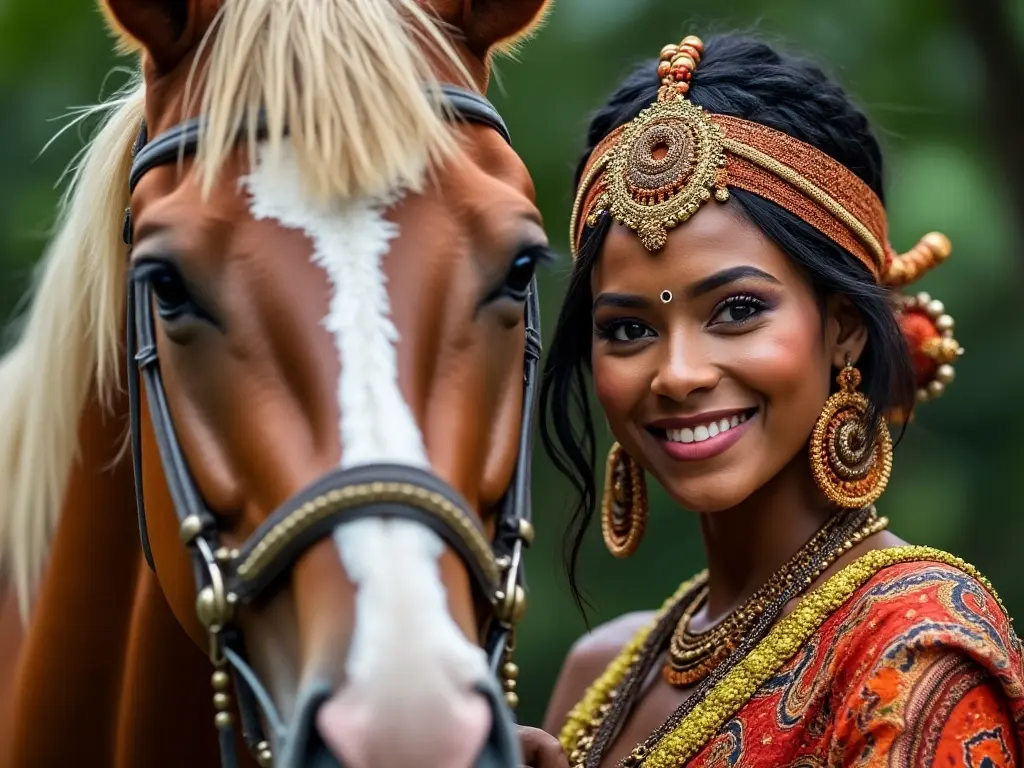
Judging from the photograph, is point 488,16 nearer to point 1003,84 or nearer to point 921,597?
point 921,597

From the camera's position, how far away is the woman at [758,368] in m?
2.22

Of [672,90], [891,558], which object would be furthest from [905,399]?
[672,90]

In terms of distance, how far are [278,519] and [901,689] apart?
93cm

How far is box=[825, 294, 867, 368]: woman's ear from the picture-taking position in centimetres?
240

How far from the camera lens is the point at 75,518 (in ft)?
7.37

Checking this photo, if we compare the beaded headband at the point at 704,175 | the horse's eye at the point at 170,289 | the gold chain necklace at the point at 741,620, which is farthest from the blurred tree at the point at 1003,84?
the horse's eye at the point at 170,289

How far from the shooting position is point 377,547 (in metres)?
1.54

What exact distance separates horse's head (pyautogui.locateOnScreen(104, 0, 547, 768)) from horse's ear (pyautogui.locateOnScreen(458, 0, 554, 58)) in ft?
0.51

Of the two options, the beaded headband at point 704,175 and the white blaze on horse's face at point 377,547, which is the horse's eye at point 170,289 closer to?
the white blaze on horse's face at point 377,547

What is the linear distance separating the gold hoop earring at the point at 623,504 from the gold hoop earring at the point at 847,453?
0.42 metres

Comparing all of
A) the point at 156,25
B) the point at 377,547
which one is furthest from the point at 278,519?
the point at 156,25

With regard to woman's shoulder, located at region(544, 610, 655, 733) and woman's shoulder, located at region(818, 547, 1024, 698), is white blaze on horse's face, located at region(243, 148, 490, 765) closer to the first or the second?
woman's shoulder, located at region(818, 547, 1024, 698)

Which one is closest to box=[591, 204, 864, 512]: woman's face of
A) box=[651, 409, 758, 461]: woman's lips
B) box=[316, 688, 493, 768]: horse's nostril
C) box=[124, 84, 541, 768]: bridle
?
box=[651, 409, 758, 461]: woman's lips

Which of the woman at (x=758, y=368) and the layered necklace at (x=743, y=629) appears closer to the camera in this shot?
the woman at (x=758, y=368)
